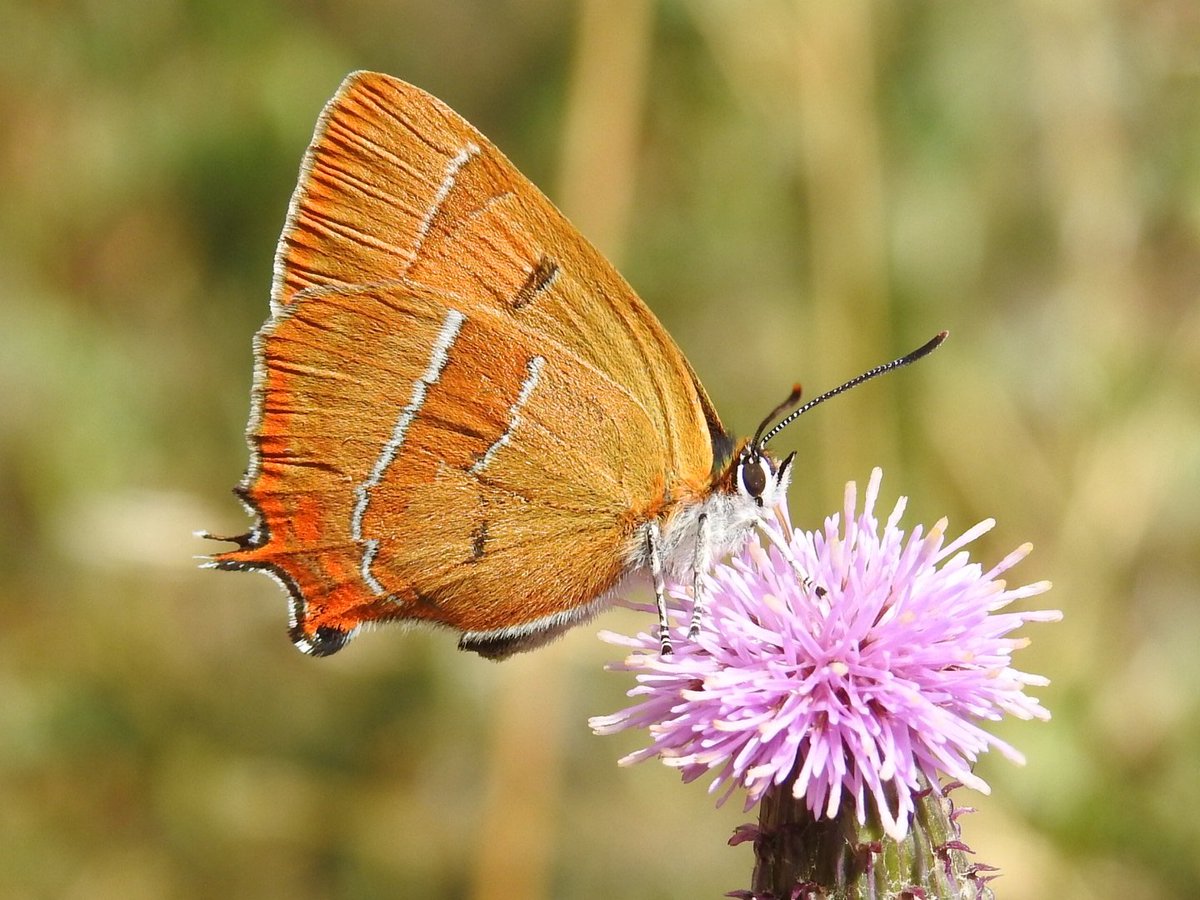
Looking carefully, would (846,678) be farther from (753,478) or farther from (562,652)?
(562,652)

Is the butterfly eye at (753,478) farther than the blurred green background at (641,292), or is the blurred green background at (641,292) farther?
the blurred green background at (641,292)

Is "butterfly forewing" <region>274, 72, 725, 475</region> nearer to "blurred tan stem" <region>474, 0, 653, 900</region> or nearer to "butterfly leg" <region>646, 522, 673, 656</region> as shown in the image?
"butterfly leg" <region>646, 522, 673, 656</region>

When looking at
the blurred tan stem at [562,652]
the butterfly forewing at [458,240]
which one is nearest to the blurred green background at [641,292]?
the blurred tan stem at [562,652]

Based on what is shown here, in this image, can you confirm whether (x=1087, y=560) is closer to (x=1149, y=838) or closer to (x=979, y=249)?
(x=1149, y=838)

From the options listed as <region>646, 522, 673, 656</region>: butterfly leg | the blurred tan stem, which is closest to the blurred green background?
the blurred tan stem

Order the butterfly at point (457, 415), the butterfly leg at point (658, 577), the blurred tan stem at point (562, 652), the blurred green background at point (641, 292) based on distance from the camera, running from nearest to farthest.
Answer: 1. the butterfly leg at point (658, 577)
2. the butterfly at point (457, 415)
3. the blurred tan stem at point (562, 652)
4. the blurred green background at point (641, 292)

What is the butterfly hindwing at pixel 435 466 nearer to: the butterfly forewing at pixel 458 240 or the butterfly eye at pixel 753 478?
the butterfly forewing at pixel 458 240
